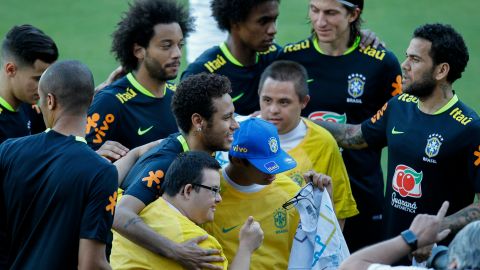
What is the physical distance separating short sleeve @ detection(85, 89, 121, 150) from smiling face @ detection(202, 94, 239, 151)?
1.22m

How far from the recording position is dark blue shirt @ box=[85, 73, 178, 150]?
6.55 metres

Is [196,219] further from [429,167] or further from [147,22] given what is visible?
[147,22]

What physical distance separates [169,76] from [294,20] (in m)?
6.29

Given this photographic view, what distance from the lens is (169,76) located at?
686 centimetres

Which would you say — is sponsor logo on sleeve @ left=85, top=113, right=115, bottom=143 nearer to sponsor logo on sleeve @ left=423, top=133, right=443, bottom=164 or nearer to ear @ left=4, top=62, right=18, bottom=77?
ear @ left=4, top=62, right=18, bottom=77

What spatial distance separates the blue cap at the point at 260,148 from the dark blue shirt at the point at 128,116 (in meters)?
1.28


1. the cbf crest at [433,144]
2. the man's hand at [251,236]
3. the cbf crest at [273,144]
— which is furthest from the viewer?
the cbf crest at [433,144]

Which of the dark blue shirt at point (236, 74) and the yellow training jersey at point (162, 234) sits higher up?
the dark blue shirt at point (236, 74)

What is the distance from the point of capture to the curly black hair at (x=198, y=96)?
5.53m

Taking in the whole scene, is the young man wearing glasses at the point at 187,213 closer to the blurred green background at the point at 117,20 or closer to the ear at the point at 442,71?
the ear at the point at 442,71

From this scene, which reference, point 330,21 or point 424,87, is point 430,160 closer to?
point 424,87

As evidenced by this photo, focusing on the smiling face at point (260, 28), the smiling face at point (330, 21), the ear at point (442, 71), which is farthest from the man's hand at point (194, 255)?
the smiling face at point (330, 21)

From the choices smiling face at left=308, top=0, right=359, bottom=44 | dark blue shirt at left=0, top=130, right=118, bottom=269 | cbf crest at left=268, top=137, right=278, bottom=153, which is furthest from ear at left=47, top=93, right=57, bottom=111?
smiling face at left=308, top=0, right=359, bottom=44

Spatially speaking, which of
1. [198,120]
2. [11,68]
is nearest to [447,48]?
[198,120]
